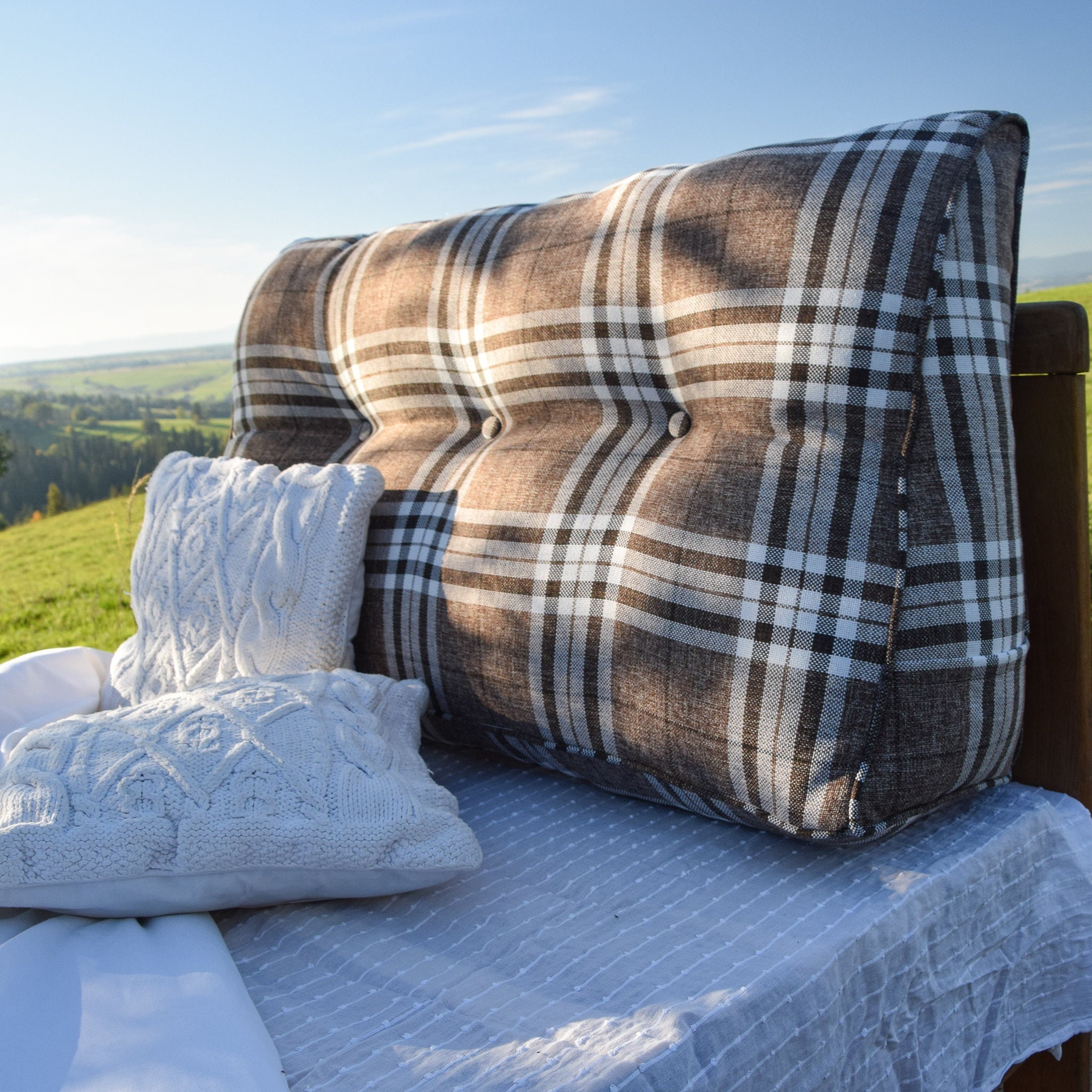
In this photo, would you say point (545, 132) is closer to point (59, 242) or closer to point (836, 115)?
point (836, 115)

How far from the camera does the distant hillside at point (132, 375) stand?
13.1 ft

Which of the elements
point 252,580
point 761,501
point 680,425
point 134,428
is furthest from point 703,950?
point 134,428

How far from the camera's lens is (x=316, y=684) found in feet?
2.68

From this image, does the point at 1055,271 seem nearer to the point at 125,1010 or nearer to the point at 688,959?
the point at 688,959

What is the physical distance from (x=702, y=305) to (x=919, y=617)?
0.34m

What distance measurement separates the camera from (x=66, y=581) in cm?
357

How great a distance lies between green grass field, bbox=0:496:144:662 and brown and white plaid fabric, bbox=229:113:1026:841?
2660 millimetres

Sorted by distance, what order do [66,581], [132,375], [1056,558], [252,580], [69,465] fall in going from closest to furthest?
[1056,558]
[252,580]
[66,581]
[69,465]
[132,375]

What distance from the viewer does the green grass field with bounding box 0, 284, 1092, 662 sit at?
3.29 m

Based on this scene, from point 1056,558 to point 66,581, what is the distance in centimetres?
373

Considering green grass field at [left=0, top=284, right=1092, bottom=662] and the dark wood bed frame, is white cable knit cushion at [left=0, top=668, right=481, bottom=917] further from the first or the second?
green grass field at [left=0, top=284, right=1092, bottom=662]

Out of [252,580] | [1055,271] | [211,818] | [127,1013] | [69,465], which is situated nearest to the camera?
[127,1013]

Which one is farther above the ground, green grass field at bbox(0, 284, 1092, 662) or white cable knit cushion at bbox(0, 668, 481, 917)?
white cable knit cushion at bbox(0, 668, 481, 917)

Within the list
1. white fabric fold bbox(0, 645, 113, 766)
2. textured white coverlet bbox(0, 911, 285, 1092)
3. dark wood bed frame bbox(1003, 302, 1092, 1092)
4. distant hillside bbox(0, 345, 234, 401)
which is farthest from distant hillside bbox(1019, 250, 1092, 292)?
distant hillside bbox(0, 345, 234, 401)
